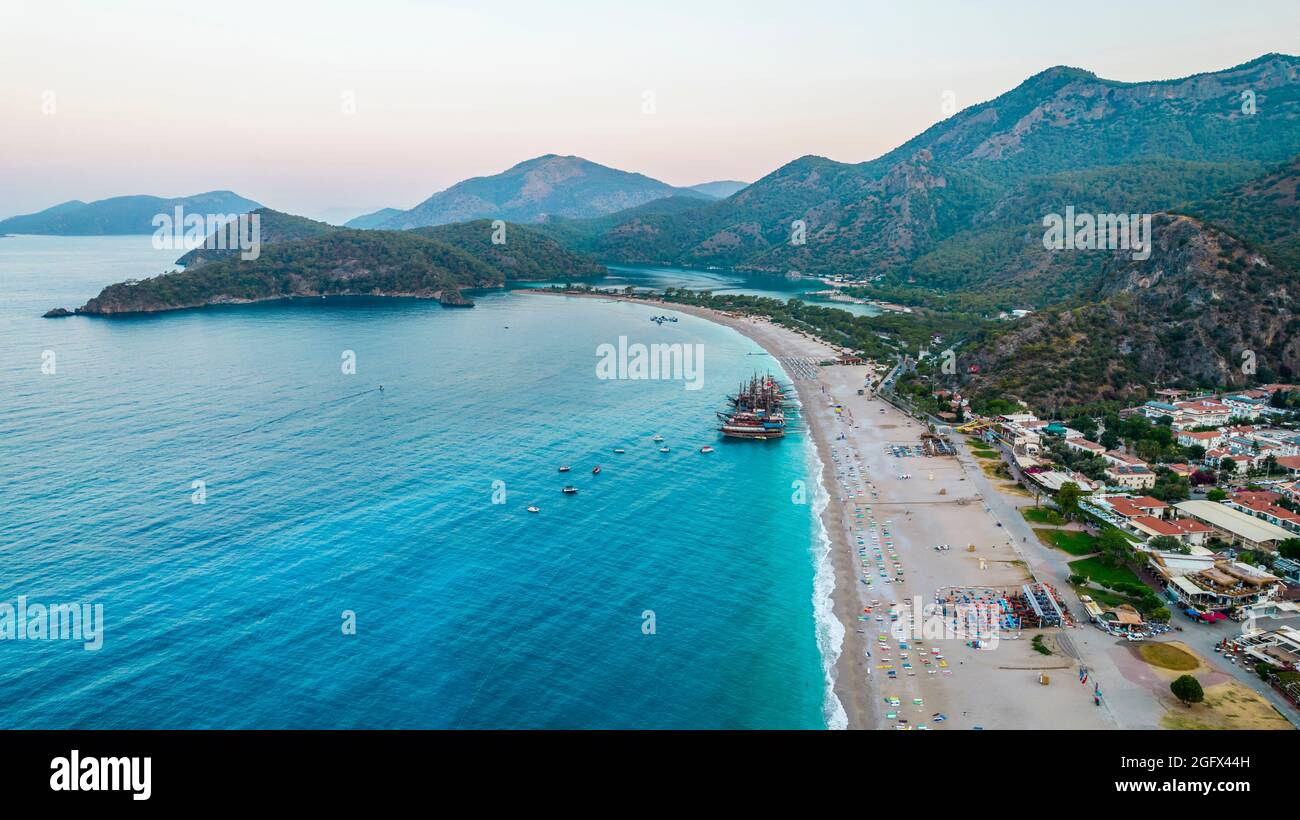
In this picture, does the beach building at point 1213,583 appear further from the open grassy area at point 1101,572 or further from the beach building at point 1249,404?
the beach building at point 1249,404

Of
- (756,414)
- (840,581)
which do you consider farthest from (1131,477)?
(756,414)

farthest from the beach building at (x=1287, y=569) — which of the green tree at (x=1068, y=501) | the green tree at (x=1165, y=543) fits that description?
the green tree at (x=1068, y=501)

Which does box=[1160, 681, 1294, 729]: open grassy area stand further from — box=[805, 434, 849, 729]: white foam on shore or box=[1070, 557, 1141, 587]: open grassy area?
box=[805, 434, 849, 729]: white foam on shore

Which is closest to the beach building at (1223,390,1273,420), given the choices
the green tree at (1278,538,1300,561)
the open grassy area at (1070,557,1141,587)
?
the green tree at (1278,538,1300,561)

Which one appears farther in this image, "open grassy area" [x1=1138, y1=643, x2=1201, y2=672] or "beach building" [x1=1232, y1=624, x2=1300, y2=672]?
"open grassy area" [x1=1138, y1=643, x2=1201, y2=672]

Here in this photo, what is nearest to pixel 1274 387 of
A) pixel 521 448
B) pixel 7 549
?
pixel 521 448

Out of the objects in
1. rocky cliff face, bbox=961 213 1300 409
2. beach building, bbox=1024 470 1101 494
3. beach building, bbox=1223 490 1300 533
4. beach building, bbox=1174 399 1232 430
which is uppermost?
rocky cliff face, bbox=961 213 1300 409

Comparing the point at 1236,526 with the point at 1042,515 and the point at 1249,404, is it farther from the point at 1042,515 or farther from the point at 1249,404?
the point at 1249,404
